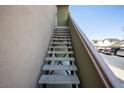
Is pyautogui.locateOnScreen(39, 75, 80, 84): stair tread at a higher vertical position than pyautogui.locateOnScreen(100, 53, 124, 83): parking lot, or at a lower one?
higher

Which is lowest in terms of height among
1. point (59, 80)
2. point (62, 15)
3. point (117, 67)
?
point (117, 67)

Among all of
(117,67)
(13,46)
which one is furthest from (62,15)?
(13,46)

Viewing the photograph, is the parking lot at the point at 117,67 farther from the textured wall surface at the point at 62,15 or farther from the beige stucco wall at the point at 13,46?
the textured wall surface at the point at 62,15

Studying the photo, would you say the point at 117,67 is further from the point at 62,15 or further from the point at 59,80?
the point at 62,15

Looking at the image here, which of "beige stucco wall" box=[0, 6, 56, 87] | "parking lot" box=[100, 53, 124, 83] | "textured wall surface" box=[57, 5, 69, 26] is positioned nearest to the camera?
"beige stucco wall" box=[0, 6, 56, 87]

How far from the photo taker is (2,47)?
1.12m

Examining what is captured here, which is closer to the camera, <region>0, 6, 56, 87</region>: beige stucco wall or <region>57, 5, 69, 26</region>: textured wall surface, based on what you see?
<region>0, 6, 56, 87</region>: beige stucco wall

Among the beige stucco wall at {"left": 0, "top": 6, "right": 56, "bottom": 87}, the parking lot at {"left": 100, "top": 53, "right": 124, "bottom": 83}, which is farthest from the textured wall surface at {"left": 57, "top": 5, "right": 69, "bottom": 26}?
the beige stucco wall at {"left": 0, "top": 6, "right": 56, "bottom": 87}

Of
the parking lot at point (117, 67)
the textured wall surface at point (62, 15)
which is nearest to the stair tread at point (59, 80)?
the parking lot at point (117, 67)

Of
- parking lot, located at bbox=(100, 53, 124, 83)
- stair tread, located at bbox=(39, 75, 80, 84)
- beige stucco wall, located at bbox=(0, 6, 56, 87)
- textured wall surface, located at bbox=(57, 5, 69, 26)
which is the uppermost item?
textured wall surface, located at bbox=(57, 5, 69, 26)

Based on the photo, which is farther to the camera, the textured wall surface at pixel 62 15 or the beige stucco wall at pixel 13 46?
the textured wall surface at pixel 62 15

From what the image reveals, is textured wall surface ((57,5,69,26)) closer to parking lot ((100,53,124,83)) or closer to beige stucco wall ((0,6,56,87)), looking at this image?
parking lot ((100,53,124,83))
